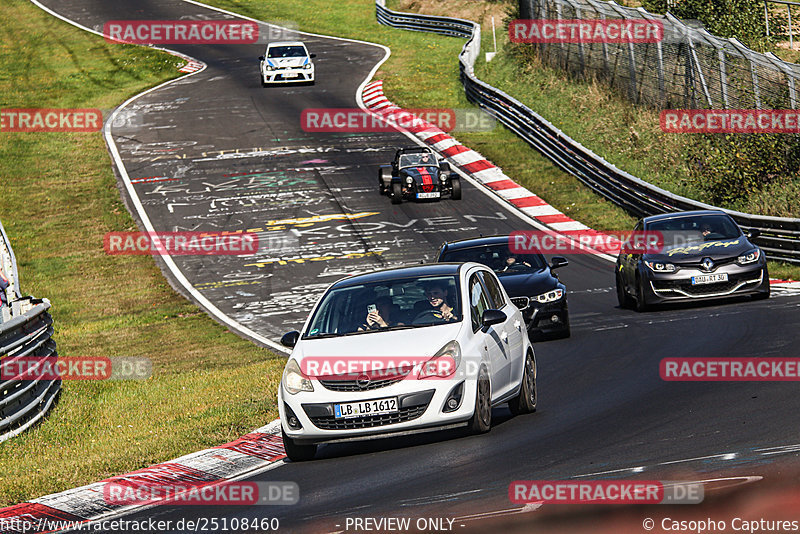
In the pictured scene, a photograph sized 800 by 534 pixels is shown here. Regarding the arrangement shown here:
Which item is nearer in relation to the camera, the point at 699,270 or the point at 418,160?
the point at 699,270

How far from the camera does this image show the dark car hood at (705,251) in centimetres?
1780

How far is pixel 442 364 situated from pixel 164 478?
2.52 meters

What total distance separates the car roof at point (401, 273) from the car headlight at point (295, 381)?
1.31m

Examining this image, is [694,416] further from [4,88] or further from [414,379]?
[4,88]

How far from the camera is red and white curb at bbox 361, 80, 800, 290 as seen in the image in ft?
91.0

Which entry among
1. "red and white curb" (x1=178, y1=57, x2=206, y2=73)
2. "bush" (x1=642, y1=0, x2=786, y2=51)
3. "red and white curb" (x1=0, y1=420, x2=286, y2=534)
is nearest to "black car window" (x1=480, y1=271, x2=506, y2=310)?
"red and white curb" (x1=0, y1=420, x2=286, y2=534)

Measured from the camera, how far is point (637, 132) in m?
32.6

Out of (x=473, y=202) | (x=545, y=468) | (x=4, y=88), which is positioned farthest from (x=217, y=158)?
(x=545, y=468)

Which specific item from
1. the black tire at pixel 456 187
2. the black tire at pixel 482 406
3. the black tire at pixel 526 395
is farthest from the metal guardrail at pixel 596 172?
the black tire at pixel 482 406

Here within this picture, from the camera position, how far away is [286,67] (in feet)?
149

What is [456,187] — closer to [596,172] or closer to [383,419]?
[596,172]

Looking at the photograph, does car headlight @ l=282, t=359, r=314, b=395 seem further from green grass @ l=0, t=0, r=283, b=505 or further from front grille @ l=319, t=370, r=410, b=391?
green grass @ l=0, t=0, r=283, b=505

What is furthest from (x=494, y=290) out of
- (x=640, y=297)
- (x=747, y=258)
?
(x=747, y=258)

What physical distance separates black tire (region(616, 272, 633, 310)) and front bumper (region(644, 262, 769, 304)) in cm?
92
